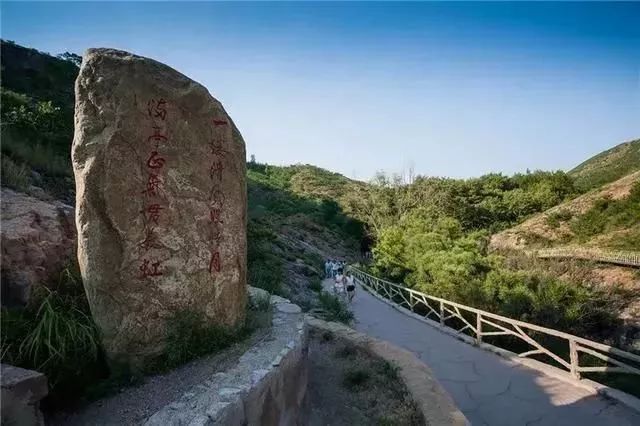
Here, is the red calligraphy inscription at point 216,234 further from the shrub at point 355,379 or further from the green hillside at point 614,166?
the green hillside at point 614,166

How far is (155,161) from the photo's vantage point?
3646 mm

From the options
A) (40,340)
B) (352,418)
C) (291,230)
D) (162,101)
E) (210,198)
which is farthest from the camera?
(291,230)

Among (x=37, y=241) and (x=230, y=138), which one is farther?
(x=230, y=138)

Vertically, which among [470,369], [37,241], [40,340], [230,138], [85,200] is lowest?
[470,369]

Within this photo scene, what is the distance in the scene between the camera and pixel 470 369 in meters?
6.82

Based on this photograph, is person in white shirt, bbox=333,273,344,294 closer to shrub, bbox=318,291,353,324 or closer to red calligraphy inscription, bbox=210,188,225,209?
shrub, bbox=318,291,353,324

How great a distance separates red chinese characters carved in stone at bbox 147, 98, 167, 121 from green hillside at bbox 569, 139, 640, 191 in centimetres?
3347

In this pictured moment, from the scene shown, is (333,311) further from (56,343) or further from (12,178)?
(56,343)

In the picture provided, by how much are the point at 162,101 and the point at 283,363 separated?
8.52 ft

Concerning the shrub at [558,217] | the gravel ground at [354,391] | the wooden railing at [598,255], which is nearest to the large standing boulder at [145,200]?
the gravel ground at [354,391]

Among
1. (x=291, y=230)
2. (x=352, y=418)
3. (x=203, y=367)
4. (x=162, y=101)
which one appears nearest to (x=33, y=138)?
(x=162, y=101)

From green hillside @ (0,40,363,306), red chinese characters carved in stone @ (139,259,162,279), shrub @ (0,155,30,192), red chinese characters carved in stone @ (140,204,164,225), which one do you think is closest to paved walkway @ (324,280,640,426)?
green hillside @ (0,40,363,306)

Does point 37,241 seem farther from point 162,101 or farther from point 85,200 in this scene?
point 162,101

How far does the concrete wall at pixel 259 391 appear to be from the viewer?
2.81m
